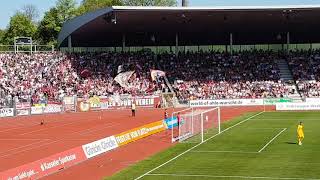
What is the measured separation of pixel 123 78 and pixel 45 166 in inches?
1916

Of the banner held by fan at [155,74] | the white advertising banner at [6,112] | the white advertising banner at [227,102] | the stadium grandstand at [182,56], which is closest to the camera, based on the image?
the white advertising banner at [6,112]

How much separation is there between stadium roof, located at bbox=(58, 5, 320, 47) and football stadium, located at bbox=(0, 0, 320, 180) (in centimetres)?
15

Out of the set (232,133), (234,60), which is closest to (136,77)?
(234,60)

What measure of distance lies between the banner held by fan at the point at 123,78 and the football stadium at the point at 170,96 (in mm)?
146

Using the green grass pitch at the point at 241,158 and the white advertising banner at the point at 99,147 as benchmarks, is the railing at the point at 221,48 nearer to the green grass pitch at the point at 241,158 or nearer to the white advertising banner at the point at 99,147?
the green grass pitch at the point at 241,158

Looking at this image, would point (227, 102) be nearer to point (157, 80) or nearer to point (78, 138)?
point (157, 80)

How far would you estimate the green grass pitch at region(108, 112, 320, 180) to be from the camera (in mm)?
24750

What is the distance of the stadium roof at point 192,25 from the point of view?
6303cm

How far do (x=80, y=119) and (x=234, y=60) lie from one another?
30642 millimetres

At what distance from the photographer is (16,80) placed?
223 ft

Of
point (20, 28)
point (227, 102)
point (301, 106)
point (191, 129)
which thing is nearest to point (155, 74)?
A: point (227, 102)

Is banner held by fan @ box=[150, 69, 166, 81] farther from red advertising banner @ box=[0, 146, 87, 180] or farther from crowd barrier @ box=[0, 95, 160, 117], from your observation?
red advertising banner @ box=[0, 146, 87, 180]

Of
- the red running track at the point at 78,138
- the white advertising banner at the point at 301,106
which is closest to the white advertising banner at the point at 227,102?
the red running track at the point at 78,138

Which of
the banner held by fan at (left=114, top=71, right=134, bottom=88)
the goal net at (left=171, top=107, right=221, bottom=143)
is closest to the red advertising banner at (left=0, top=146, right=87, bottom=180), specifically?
the goal net at (left=171, top=107, right=221, bottom=143)
